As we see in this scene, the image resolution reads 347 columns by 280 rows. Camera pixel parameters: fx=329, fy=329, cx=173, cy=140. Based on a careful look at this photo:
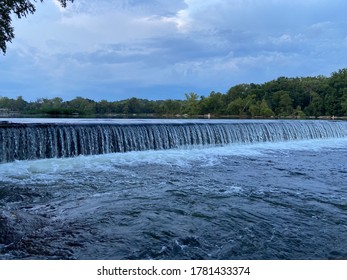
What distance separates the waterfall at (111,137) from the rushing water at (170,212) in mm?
1259

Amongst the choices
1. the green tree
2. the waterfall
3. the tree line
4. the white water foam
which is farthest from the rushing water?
the green tree

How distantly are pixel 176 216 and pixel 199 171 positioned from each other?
3854mm

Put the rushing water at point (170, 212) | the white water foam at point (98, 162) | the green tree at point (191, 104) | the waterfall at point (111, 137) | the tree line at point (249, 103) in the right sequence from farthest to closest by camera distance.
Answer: the green tree at point (191, 104) → the tree line at point (249, 103) → the waterfall at point (111, 137) → the white water foam at point (98, 162) → the rushing water at point (170, 212)

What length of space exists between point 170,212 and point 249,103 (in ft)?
192

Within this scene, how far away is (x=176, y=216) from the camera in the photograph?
15.3 feet

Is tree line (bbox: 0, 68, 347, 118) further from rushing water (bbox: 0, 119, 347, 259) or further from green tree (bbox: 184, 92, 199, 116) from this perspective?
rushing water (bbox: 0, 119, 347, 259)

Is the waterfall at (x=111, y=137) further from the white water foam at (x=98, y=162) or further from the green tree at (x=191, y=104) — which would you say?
the green tree at (x=191, y=104)

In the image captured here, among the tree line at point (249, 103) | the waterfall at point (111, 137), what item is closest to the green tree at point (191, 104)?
the tree line at point (249, 103)

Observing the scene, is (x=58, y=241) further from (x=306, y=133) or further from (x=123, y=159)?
(x=306, y=133)

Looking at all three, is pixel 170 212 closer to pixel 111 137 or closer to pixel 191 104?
pixel 111 137

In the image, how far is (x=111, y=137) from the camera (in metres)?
12.1

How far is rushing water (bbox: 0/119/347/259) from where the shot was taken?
354 centimetres

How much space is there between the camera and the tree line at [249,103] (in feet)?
186

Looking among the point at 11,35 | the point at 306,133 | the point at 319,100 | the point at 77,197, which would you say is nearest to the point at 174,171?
the point at 77,197
